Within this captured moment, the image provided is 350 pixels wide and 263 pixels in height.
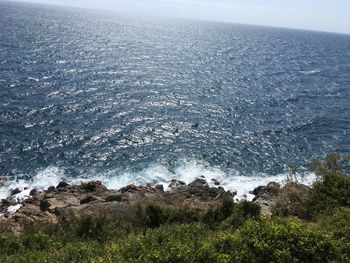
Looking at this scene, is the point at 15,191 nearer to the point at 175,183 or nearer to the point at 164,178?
the point at 164,178

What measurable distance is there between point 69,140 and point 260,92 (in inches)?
2089

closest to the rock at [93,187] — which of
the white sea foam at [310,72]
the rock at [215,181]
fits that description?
the rock at [215,181]

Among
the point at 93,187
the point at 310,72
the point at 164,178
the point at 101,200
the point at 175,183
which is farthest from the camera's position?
the point at 310,72

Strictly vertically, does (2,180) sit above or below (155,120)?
below

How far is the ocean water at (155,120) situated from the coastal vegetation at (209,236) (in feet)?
60.6

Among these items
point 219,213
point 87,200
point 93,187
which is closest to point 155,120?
point 93,187

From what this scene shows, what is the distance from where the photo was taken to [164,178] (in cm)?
4931

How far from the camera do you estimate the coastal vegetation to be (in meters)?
17.4

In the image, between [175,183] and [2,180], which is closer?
[2,180]

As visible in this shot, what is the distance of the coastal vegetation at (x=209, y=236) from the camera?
17.4 metres

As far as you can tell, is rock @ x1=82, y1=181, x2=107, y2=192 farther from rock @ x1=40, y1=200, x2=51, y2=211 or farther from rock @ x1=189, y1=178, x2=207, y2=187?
rock @ x1=189, y1=178, x2=207, y2=187

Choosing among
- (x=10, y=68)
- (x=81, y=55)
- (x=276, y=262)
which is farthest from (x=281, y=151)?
(x=81, y=55)

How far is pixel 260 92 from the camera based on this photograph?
298 feet

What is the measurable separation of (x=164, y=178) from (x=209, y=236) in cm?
2861
